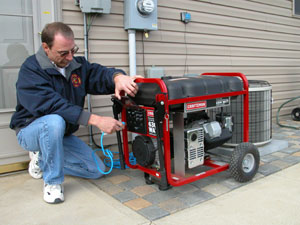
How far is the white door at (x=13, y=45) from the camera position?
2.81 m

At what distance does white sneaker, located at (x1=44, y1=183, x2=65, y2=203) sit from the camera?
2.23 m

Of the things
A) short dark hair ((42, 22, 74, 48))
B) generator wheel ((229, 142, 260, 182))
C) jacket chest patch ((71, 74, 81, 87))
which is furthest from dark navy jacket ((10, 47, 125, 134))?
generator wheel ((229, 142, 260, 182))

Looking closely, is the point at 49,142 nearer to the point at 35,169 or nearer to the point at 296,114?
the point at 35,169

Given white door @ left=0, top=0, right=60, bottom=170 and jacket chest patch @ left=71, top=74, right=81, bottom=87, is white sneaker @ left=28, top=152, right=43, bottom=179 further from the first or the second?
jacket chest patch @ left=71, top=74, right=81, bottom=87

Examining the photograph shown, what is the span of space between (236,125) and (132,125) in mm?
1355

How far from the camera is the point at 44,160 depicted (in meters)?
2.23

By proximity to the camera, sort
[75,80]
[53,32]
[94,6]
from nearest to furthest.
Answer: [53,32] < [75,80] < [94,6]

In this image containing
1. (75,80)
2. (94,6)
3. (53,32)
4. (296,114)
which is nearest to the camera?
(53,32)

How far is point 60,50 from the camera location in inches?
89.2

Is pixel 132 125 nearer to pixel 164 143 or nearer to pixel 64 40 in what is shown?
pixel 164 143

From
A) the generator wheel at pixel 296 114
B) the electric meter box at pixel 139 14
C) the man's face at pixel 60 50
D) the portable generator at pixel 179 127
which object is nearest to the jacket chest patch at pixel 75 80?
the man's face at pixel 60 50

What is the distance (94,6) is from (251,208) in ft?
7.63

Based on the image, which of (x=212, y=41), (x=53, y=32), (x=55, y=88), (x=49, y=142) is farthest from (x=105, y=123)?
(x=212, y=41)

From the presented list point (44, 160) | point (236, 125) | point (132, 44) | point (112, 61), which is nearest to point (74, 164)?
point (44, 160)
